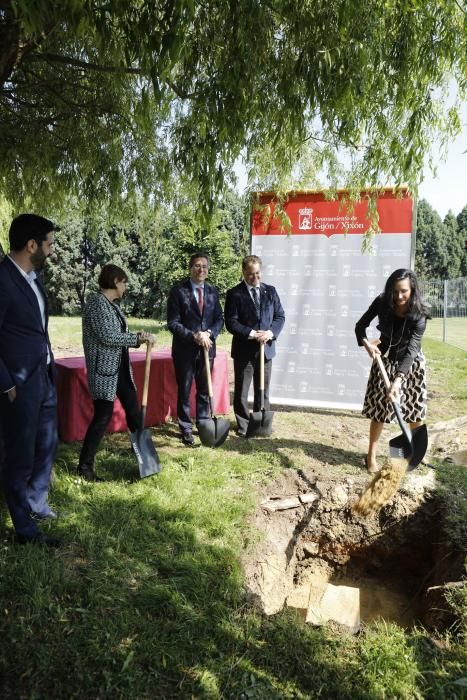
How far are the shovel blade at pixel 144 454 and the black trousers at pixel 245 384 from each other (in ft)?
5.05

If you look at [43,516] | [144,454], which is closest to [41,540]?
[43,516]

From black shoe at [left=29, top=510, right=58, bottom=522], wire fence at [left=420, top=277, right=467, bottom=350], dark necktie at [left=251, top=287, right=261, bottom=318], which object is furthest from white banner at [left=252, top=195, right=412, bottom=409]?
wire fence at [left=420, top=277, right=467, bottom=350]

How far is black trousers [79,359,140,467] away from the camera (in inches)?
157

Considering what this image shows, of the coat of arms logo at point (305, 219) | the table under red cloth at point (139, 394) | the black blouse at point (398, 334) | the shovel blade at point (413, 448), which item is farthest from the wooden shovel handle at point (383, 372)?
the coat of arms logo at point (305, 219)

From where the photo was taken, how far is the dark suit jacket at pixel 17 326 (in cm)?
274

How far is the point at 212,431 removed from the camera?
15.5ft

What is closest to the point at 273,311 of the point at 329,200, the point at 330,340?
the point at 330,340

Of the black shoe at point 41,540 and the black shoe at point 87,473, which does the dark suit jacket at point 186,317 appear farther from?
the black shoe at point 41,540

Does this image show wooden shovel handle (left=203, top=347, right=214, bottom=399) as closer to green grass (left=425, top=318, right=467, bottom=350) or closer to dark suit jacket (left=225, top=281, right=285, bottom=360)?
dark suit jacket (left=225, top=281, right=285, bottom=360)

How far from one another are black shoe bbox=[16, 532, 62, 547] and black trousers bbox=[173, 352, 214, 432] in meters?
2.22

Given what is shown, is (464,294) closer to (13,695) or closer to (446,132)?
(446,132)

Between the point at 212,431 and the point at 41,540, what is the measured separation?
6.76 ft

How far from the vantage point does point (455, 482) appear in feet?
14.3

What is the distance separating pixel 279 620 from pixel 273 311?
3.35 meters
